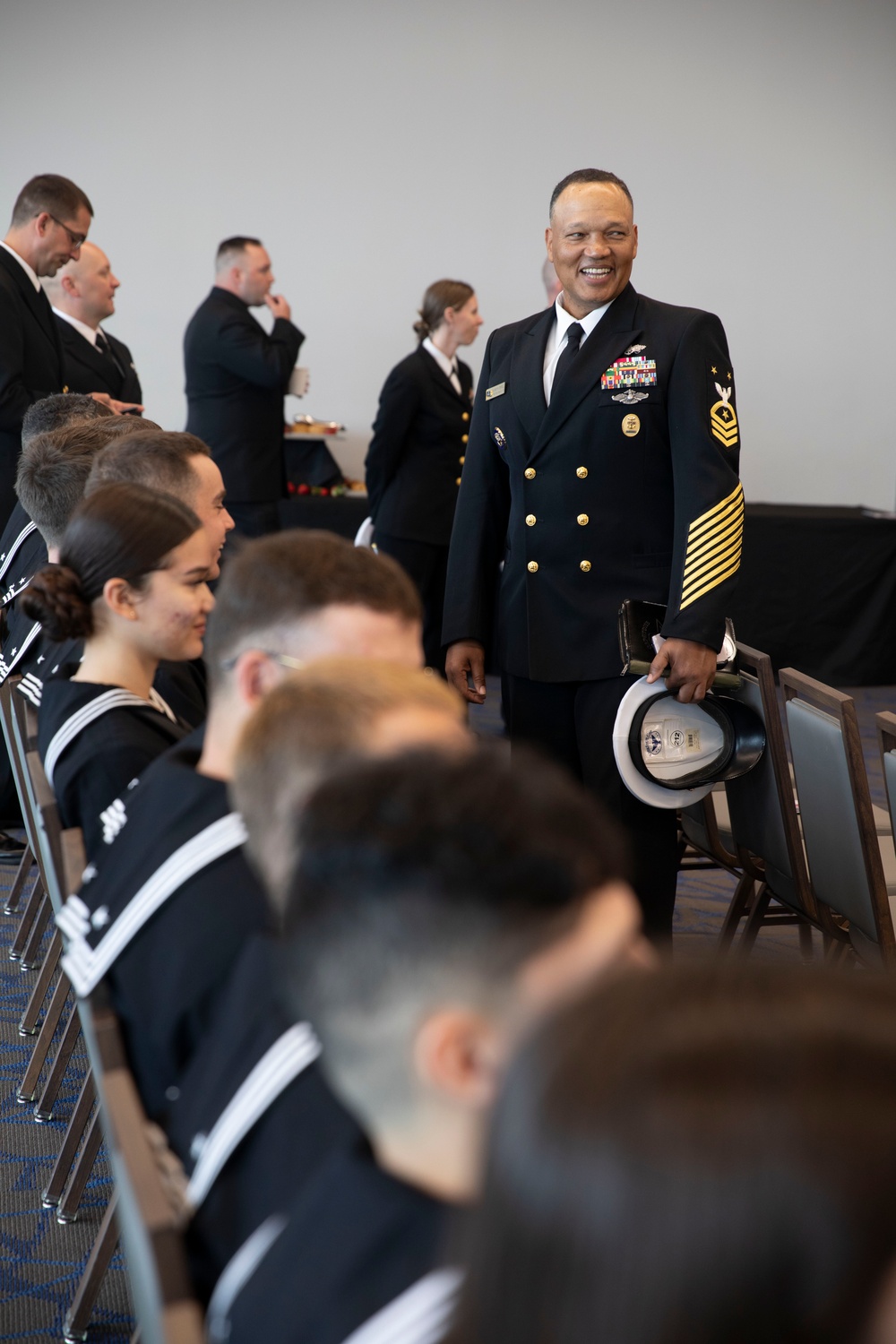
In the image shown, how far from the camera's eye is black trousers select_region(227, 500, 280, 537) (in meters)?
5.39

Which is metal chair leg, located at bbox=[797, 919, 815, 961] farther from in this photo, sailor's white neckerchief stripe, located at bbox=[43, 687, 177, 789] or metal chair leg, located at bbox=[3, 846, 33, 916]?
metal chair leg, located at bbox=[3, 846, 33, 916]

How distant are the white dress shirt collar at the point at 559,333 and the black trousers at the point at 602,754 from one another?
0.56 metres

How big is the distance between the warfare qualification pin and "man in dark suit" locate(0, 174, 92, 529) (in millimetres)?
2270

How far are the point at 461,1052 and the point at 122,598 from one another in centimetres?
143

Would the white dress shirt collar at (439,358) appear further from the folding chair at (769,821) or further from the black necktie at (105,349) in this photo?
the folding chair at (769,821)

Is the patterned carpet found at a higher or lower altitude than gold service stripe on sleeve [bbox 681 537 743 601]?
lower

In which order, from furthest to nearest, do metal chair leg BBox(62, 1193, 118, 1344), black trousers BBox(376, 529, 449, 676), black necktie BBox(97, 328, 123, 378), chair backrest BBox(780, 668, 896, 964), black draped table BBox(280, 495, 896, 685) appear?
1. black draped table BBox(280, 495, 896, 685)
2. black trousers BBox(376, 529, 449, 676)
3. black necktie BBox(97, 328, 123, 378)
4. chair backrest BBox(780, 668, 896, 964)
5. metal chair leg BBox(62, 1193, 118, 1344)

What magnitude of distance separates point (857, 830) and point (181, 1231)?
4.75ft

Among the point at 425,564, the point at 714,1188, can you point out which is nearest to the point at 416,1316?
the point at 714,1188

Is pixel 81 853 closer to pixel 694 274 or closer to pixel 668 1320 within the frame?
pixel 668 1320

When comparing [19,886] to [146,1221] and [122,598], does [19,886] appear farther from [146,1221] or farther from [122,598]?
[146,1221]

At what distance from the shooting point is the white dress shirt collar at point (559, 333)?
2389 mm

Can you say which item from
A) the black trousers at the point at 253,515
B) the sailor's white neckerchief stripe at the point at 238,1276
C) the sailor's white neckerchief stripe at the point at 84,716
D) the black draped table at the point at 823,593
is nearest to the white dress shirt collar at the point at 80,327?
the black trousers at the point at 253,515

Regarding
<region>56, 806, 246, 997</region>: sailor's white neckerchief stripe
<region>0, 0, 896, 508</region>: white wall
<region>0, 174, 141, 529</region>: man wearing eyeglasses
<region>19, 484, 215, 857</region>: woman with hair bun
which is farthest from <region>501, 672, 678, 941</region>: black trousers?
<region>0, 0, 896, 508</region>: white wall
